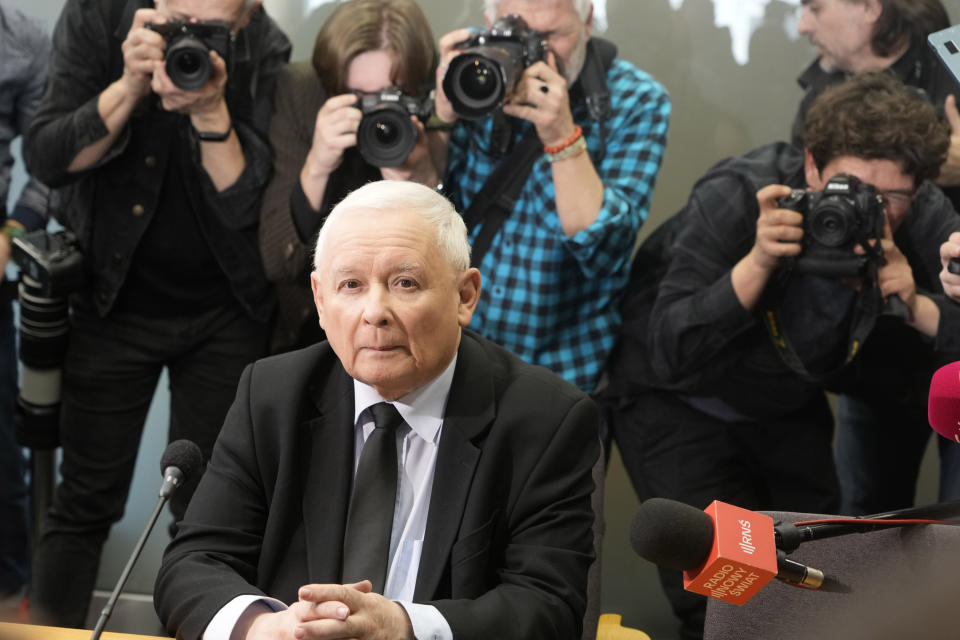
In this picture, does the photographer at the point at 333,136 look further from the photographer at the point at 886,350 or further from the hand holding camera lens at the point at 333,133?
the photographer at the point at 886,350

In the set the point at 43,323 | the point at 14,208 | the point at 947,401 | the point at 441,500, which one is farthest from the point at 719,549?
the point at 14,208

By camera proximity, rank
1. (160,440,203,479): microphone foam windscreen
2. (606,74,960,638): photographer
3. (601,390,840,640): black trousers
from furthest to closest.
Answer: (601,390,840,640): black trousers
(606,74,960,638): photographer
(160,440,203,479): microphone foam windscreen

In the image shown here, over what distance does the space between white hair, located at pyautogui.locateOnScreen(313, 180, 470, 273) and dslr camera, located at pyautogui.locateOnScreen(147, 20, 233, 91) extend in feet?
4.40

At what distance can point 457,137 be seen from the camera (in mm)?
3277

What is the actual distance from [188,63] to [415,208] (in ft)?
4.91

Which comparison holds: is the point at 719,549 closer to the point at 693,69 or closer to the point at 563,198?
the point at 563,198

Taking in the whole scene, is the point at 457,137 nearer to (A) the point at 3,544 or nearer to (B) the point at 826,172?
(B) the point at 826,172

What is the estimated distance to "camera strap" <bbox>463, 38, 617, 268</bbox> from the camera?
3.18 meters

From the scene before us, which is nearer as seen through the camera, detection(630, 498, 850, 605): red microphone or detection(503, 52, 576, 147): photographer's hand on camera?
detection(630, 498, 850, 605): red microphone

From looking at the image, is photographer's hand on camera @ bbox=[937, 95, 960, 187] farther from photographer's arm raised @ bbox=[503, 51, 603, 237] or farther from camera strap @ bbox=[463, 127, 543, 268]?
camera strap @ bbox=[463, 127, 543, 268]

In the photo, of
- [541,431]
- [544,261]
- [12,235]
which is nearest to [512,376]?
[541,431]

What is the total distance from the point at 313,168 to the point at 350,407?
136 cm

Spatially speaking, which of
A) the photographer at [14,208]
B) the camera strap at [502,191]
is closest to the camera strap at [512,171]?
the camera strap at [502,191]

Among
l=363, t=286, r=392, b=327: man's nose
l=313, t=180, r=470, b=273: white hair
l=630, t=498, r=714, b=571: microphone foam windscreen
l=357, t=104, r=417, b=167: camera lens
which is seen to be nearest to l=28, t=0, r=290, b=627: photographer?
l=357, t=104, r=417, b=167: camera lens
